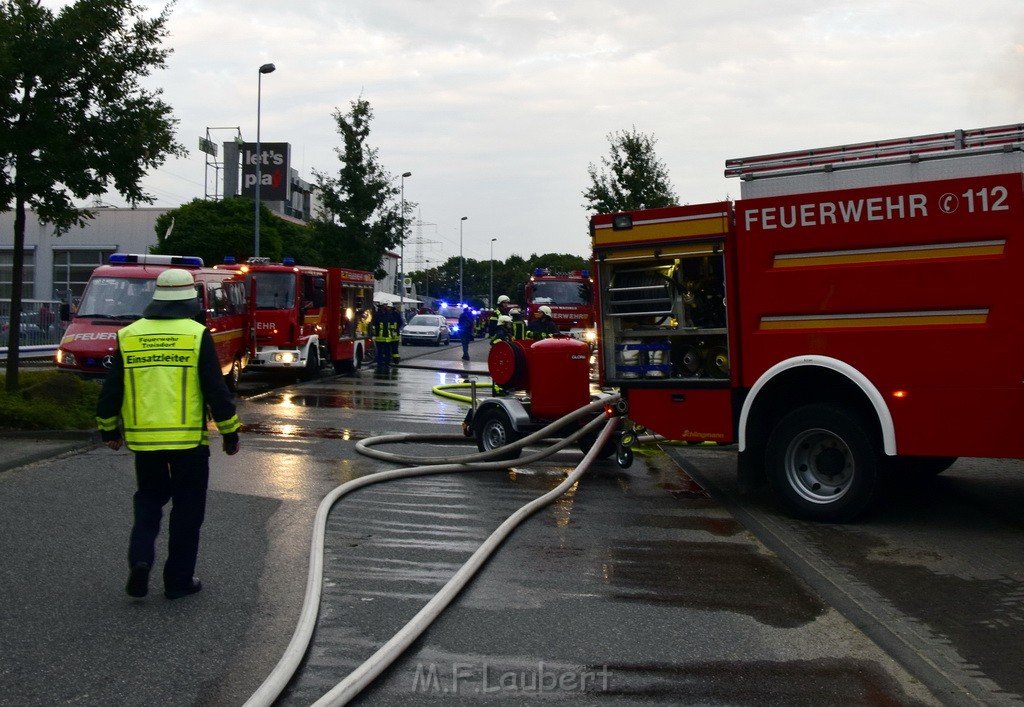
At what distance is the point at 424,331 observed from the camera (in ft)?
167

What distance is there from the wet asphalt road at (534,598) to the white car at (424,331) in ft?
133

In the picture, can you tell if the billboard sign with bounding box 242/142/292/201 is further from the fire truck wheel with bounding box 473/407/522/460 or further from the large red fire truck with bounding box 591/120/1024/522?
the large red fire truck with bounding box 591/120/1024/522

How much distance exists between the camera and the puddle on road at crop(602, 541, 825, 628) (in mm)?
5949

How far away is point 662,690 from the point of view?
4.58 meters

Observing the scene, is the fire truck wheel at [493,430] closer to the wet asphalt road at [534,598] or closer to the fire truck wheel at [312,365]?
the wet asphalt road at [534,598]

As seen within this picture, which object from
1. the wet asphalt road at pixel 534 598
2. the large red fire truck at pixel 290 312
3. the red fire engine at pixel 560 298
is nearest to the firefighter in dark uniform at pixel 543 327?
the wet asphalt road at pixel 534 598

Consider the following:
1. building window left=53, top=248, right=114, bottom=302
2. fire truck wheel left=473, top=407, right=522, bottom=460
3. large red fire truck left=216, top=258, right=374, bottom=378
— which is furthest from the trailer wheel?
building window left=53, top=248, right=114, bottom=302

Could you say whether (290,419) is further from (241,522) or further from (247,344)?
(241,522)

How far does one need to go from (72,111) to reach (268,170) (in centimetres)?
3400

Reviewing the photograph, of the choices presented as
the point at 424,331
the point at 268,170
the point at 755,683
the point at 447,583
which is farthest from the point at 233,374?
the point at 424,331

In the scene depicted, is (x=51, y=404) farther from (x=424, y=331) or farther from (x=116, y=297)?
(x=424, y=331)

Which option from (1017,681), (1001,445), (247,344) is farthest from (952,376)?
(247,344)

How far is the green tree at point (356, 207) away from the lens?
1689 inches

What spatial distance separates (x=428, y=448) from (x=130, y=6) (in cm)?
674
